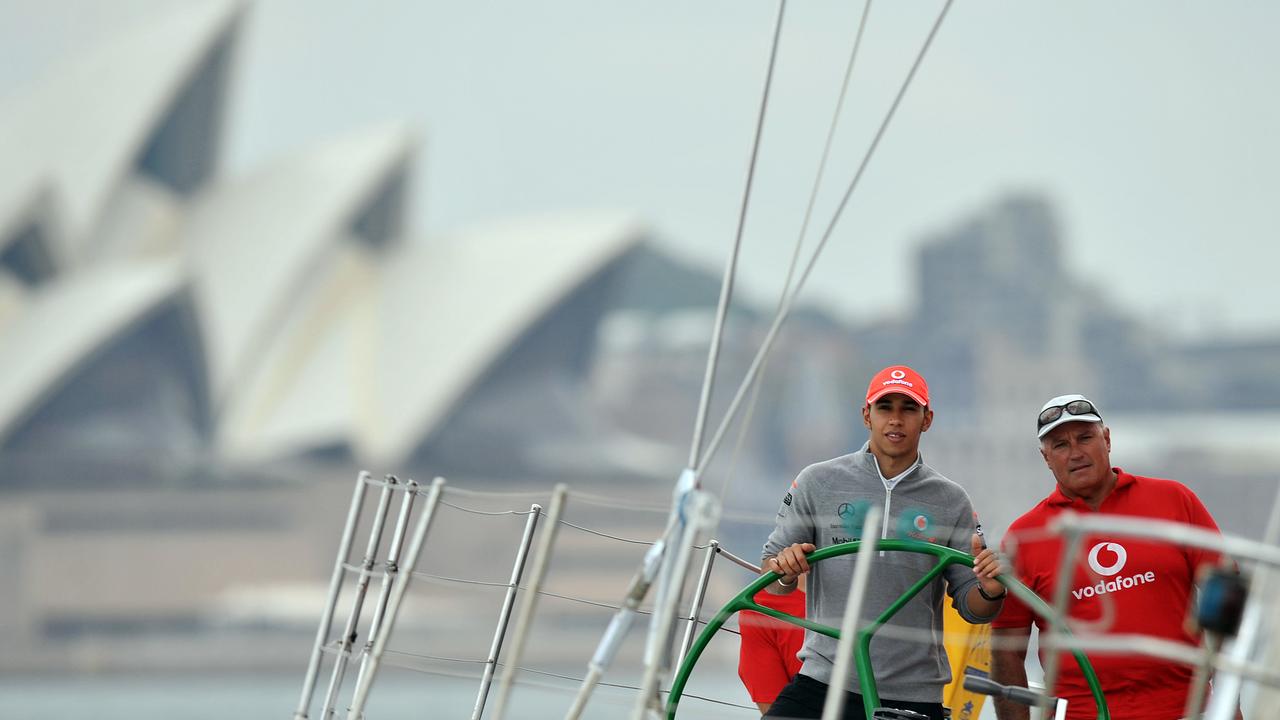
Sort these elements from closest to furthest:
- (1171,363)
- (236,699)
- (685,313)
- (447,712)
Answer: (447,712) < (236,699) < (1171,363) < (685,313)

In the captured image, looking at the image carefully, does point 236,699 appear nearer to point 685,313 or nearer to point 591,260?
point 591,260

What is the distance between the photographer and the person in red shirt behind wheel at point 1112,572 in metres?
2.92

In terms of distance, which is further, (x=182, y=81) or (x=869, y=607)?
(x=182, y=81)

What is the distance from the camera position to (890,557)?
116 inches

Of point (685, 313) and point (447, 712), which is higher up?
point (685, 313)

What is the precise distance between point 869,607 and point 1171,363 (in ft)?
289

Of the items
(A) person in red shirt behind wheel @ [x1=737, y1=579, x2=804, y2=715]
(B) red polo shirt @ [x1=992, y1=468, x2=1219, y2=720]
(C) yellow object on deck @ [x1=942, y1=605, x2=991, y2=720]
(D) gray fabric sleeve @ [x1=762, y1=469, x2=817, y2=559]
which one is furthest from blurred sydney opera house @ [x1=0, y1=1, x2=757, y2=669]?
(B) red polo shirt @ [x1=992, y1=468, x2=1219, y2=720]

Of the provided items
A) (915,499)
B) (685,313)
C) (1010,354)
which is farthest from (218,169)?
(685,313)

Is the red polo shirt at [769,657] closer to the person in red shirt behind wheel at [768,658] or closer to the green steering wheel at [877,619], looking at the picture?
the person in red shirt behind wheel at [768,658]

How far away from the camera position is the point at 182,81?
3606cm

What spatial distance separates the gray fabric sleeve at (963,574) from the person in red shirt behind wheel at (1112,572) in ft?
0.24

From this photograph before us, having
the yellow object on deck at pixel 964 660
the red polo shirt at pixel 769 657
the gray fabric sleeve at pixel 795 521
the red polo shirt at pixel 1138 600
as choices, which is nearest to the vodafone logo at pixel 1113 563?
the red polo shirt at pixel 1138 600

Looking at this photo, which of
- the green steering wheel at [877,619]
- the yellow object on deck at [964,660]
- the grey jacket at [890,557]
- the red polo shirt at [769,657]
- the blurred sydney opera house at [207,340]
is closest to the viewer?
the green steering wheel at [877,619]

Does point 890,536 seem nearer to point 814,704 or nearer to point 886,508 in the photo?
point 886,508
